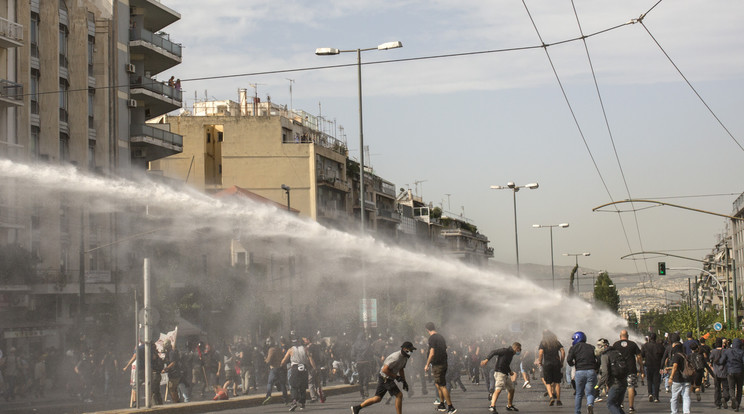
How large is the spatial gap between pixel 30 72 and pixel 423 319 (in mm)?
29125

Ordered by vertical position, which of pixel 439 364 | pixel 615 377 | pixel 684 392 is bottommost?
pixel 684 392

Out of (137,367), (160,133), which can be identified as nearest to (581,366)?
(137,367)

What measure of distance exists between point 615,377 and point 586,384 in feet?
5.10

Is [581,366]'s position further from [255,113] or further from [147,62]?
[255,113]

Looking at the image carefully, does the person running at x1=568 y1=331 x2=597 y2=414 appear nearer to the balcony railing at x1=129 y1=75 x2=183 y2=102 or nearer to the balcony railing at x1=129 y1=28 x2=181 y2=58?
the balcony railing at x1=129 y1=75 x2=183 y2=102

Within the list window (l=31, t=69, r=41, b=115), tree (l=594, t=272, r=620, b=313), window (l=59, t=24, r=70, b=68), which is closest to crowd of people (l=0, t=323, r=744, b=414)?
window (l=31, t=69, r=41, b=115)

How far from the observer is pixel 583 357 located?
17.7 metres

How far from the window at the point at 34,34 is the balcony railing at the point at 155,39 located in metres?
7.32

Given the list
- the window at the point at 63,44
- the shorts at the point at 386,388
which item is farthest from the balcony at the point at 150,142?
the shorts at the point at 386,388

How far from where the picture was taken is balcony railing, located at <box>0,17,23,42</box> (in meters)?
39.7

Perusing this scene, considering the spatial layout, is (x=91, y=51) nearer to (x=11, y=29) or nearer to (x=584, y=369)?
(x=11, y=29)

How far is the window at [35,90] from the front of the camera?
138ft

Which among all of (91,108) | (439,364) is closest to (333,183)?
(91,108)

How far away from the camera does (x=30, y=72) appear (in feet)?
138
